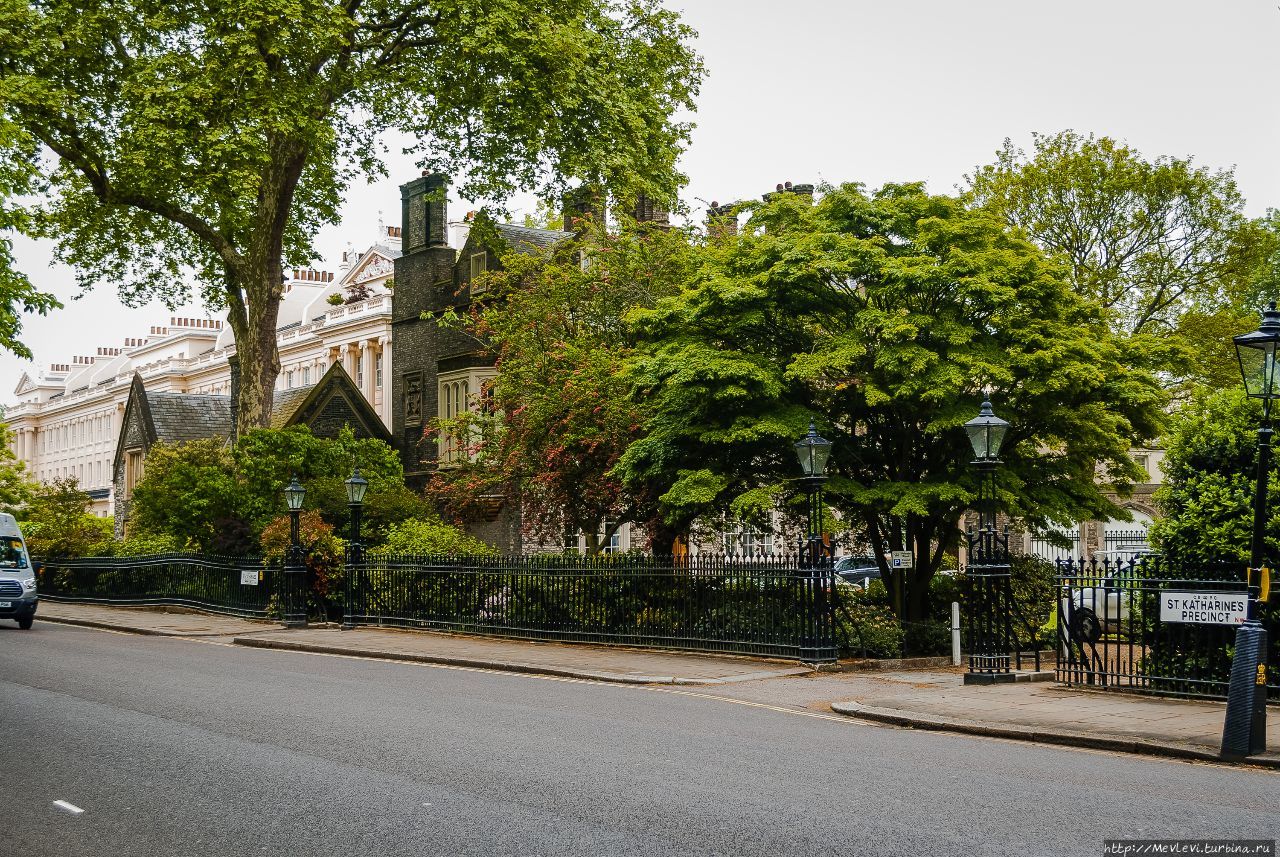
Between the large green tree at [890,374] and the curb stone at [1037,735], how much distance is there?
20.7ft

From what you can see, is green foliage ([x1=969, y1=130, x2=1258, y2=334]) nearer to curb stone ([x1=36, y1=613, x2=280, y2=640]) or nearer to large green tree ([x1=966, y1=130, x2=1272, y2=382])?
large green tree ([x1=966, y1=130, x2=1272, y2=382])

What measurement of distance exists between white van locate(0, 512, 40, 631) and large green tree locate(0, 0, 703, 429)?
6498mm

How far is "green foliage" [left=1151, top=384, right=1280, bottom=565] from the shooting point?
13.8m

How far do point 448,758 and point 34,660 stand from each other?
11.7 meters

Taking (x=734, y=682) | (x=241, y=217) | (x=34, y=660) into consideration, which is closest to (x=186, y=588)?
(x=241, y=217)

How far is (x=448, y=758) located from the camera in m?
9.98

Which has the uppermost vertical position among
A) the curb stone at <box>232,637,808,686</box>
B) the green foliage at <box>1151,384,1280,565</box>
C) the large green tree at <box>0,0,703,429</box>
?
the large green tree at <box>0,0,703,429</box>

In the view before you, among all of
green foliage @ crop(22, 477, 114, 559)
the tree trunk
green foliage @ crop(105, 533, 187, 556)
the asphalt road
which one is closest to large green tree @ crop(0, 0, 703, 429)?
the tree trunk

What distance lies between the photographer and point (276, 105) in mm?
27531

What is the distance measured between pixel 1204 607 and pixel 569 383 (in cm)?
1655

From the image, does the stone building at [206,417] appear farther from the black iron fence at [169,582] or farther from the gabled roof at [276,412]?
the black iron fence at [169,582]

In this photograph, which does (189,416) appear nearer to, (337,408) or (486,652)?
(337,408)

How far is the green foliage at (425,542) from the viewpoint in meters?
28.3

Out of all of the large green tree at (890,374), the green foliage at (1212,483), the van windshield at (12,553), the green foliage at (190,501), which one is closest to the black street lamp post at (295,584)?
the van windshield at (12,553)
